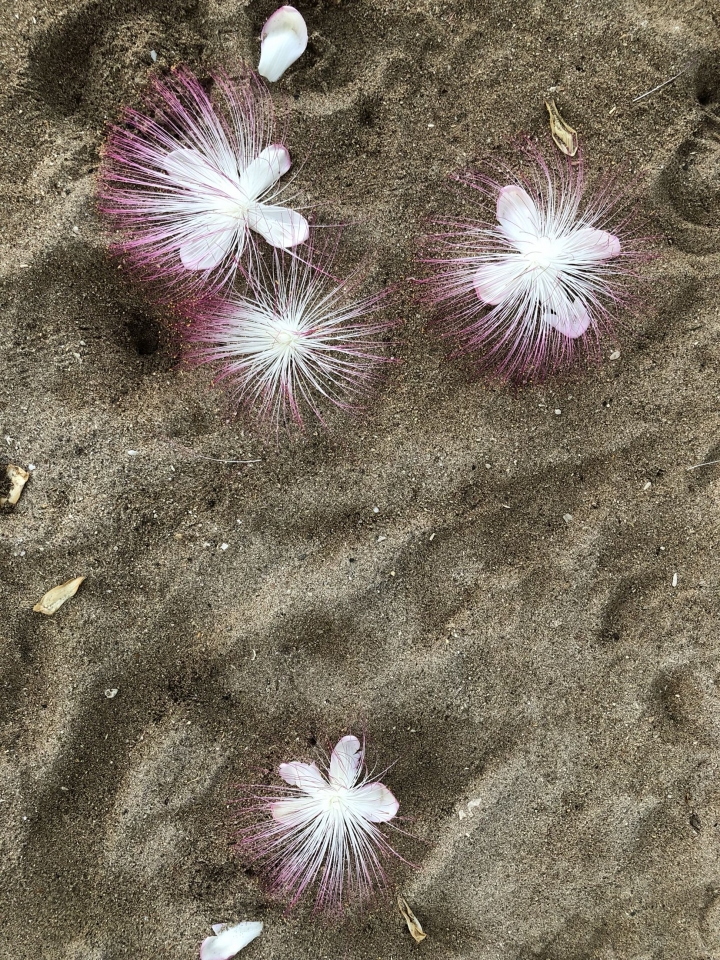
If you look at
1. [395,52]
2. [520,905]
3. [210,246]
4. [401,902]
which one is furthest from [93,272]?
[520,905]

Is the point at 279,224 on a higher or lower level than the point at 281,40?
lower

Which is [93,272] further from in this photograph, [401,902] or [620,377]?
[401,902]

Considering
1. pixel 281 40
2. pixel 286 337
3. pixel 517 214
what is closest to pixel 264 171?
pixel 281 40

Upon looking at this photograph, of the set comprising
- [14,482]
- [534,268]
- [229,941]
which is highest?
[14,482]

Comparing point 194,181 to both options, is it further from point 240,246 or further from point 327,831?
point 327,831

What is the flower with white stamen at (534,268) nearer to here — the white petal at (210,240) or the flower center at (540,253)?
the flower center at (540,253)

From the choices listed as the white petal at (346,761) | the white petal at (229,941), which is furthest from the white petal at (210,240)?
the white petal at (229,941)

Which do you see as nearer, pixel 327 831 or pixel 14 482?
pixel 14 482
